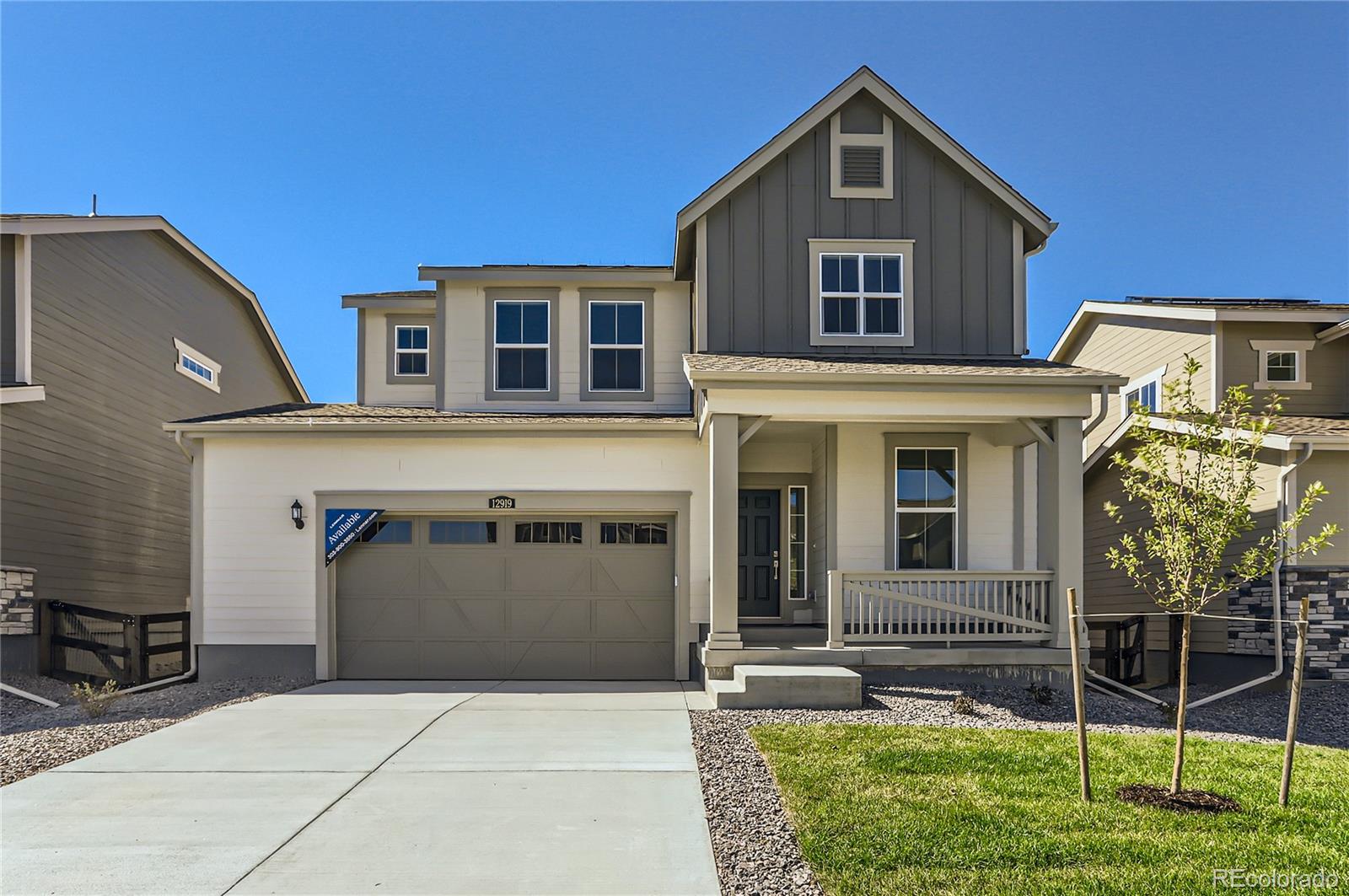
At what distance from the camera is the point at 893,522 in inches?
523

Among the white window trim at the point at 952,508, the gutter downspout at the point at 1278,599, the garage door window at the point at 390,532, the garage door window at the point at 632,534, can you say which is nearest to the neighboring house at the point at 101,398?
the garage door window at the point at 390,532

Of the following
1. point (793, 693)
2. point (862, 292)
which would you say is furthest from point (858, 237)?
point (793, 693)

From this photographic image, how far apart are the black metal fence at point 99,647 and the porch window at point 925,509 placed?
391 inches

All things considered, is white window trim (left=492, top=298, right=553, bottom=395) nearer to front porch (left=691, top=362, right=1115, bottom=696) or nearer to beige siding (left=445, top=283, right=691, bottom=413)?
beige siding (left=445, top=283, right=691, bottom=413)

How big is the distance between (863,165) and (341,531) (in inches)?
338

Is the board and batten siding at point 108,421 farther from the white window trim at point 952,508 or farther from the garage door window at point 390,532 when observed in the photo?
the white window trim at point 952,508

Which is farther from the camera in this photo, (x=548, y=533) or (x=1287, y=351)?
(x=1287, y=351)

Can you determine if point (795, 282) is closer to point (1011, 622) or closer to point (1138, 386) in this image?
point (1011, 622)

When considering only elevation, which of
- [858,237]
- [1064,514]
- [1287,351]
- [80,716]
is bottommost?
[80,716]

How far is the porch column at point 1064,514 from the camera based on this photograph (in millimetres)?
11586

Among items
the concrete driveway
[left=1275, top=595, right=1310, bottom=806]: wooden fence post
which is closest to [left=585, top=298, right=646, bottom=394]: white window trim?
the concrete driveway

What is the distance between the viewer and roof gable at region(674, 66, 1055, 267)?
13500mm

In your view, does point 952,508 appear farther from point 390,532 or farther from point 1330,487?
point 390,532

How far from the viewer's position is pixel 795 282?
44.8 feet
